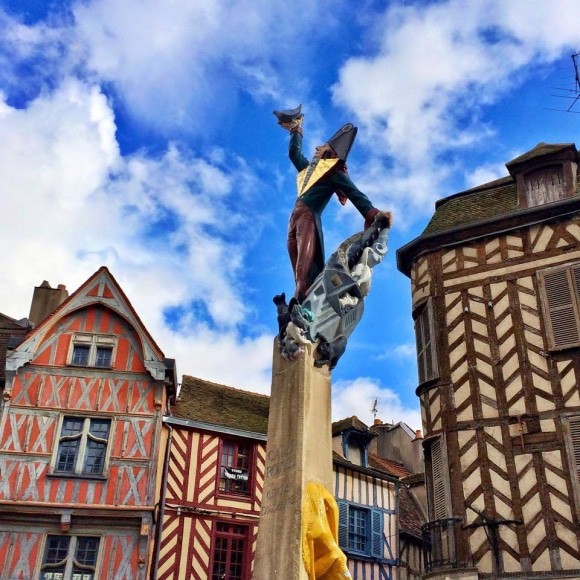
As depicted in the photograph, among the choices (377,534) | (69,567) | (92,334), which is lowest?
(69,567)

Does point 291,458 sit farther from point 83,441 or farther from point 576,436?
point 83,441

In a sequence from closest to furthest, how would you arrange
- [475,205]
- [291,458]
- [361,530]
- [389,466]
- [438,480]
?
[291,458] < [438,480] < [475,205] < [361,530] < [389,466]

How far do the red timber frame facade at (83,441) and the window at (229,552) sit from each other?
1688 mm

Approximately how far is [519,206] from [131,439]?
902 centimetres

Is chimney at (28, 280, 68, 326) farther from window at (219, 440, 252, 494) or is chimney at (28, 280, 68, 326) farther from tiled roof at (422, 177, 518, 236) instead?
tiled roof at (422, 177, 518, 236)

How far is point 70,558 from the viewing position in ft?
45.6

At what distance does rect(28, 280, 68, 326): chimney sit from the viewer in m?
18.5

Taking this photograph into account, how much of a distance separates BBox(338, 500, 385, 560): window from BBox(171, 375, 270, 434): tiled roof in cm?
287

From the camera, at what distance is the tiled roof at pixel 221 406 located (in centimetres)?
1677

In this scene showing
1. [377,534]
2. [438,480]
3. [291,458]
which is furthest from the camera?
[377,534]

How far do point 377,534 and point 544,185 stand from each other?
926 cm

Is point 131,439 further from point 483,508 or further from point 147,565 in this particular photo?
Result: point 483,508

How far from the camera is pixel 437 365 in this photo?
13.6 meters

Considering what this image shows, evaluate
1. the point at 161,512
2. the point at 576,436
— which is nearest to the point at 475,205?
the point at 576,436
